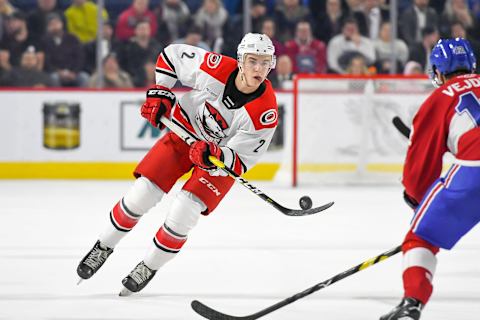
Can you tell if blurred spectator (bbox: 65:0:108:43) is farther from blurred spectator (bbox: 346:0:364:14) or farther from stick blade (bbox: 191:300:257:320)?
stick blade (bbox: 191:300:257:320)

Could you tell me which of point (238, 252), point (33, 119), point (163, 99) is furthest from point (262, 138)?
point (33, 119)

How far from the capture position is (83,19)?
7953 millimetres

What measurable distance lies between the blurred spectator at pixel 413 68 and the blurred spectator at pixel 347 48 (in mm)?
266

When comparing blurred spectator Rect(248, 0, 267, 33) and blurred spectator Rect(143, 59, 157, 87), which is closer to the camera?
blurred spectator Rect(248, 0, 267, 33)

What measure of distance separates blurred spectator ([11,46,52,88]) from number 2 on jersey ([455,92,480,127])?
Result: 18.7ft

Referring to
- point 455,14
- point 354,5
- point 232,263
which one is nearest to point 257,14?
point 354,5

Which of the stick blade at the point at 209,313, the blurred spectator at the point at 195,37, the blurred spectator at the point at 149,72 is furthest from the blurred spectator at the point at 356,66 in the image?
the stick blade at the point at 209,313

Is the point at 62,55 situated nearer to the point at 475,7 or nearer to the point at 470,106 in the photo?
the point at 475,7

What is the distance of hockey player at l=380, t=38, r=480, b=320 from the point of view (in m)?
2.63

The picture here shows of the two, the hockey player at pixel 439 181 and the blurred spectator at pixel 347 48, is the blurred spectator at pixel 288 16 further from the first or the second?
the hockey player at pixel 439 181

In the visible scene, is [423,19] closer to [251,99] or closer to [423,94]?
[423,94]

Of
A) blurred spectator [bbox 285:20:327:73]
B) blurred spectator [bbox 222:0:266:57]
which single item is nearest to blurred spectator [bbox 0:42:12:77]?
blurred spectator [bbox 222:0:266:57]

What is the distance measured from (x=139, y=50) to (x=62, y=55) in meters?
0.61

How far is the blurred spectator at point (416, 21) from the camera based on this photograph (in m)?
7.79
